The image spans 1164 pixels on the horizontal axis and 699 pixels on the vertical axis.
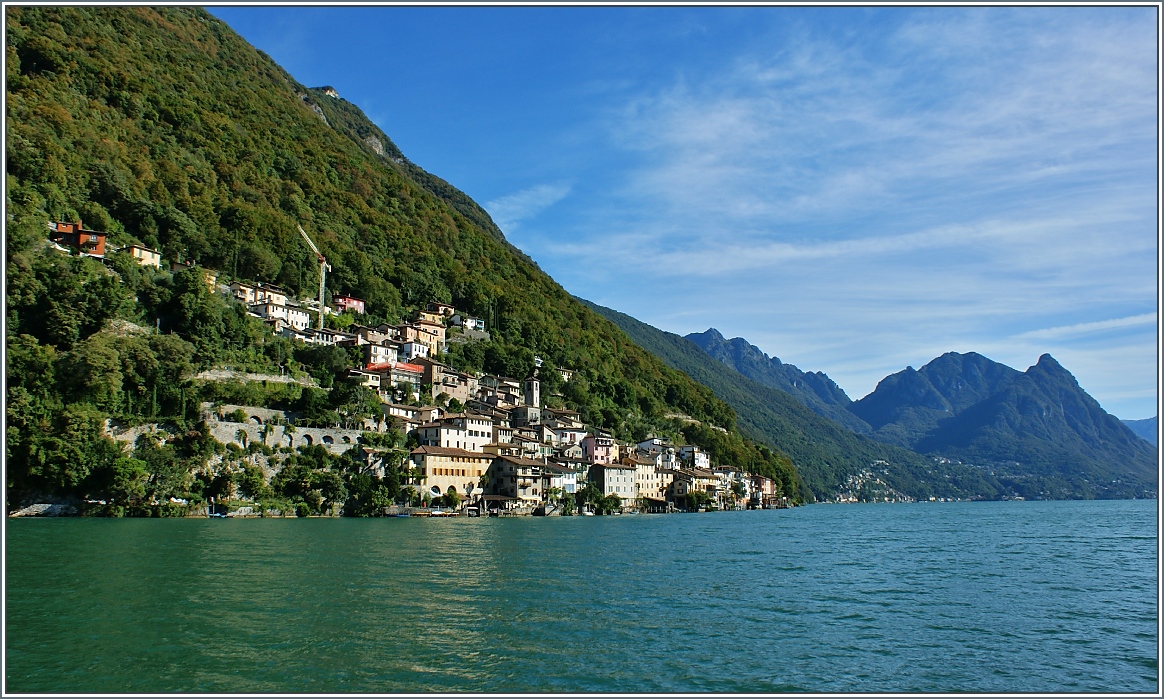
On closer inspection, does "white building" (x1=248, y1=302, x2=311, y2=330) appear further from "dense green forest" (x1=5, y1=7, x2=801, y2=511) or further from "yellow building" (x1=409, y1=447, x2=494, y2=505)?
"yellow building" (x1=409, y1=447, x2=494, y2=505)

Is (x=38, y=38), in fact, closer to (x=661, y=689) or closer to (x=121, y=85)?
(x=121, y=85)

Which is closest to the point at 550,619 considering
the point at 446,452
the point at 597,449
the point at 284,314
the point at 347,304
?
the point at 446,452

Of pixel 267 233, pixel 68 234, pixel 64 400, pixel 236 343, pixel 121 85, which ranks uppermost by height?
pixel 121 85

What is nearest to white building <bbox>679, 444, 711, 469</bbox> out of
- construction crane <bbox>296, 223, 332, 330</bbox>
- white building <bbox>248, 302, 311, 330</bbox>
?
construction crane <bbox>296, 223, 332, 330</bbox>

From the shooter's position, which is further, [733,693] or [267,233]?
[267,233]

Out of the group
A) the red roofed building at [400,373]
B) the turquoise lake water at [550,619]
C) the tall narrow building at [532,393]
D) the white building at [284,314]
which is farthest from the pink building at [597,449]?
the turquoise lake water at [550,619]

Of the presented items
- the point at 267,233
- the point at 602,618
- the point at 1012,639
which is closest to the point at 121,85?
the point at 267,233
